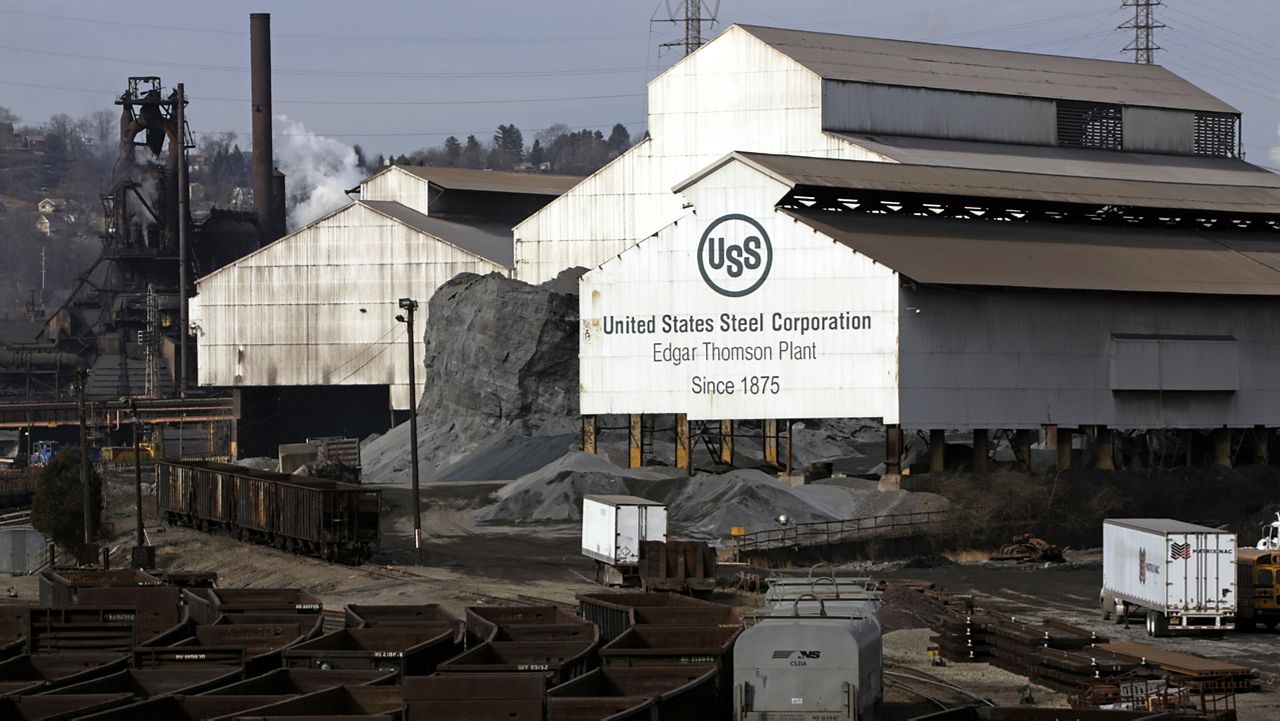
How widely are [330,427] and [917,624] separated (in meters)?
84.5

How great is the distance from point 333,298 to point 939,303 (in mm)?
47929

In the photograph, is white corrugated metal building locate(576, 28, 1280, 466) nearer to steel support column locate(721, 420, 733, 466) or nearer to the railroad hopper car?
steel support column locate(721, 420, 733, 466)

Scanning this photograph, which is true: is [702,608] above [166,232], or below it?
below

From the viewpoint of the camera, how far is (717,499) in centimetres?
6919

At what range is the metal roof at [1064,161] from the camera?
89.1m

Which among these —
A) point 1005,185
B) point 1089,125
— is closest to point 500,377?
point 1005,185

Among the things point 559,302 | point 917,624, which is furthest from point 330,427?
point 917,624

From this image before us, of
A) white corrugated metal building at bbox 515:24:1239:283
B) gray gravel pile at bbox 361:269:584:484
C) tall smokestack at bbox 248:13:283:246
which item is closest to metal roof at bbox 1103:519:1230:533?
white corrugated metal building at bbox 515:24:1239:283

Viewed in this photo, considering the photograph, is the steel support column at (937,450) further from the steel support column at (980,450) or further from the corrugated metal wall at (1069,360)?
the corrugated metal wall at (1069,360)

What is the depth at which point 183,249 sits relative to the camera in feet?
458

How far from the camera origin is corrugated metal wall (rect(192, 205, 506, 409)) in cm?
10725

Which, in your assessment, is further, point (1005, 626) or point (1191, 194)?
point (1191, 194)

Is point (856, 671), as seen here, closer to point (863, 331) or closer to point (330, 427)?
point (863, 331)

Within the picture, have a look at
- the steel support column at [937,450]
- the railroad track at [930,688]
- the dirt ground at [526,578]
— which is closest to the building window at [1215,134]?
the steel support column at [937,450]
